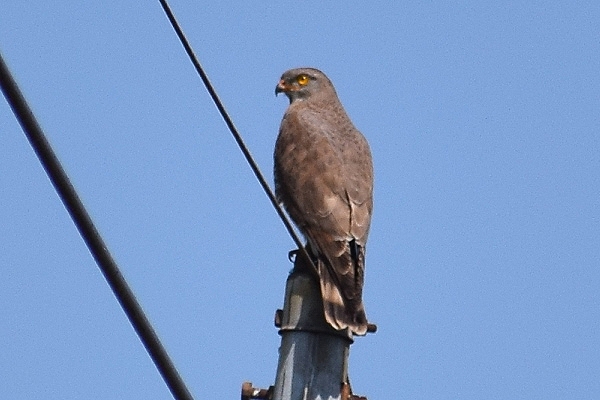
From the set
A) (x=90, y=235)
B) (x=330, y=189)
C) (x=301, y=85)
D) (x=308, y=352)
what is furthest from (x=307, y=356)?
(x=301, y=85)

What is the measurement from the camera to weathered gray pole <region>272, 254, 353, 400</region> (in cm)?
461

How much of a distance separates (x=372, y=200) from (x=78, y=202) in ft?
13.8

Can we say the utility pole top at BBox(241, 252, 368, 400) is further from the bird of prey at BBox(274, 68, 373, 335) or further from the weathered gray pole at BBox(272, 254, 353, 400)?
the bird of prey at BBox(274, 68, 373, 335)

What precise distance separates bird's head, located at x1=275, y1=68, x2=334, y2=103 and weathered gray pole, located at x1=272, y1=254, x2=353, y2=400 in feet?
15.2

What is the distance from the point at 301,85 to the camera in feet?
31.7

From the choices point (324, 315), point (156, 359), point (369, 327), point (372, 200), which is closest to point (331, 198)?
point (372, 200)

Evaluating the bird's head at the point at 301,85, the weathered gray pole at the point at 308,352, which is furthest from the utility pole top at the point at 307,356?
the bird's head at the point at 301,85

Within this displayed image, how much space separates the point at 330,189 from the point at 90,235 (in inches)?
159

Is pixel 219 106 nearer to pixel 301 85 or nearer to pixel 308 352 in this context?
pixel 308 352

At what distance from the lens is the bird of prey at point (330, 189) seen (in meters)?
6.12

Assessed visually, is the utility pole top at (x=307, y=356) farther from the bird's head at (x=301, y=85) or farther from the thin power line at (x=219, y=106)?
the bird's head at (x=301, y=85)

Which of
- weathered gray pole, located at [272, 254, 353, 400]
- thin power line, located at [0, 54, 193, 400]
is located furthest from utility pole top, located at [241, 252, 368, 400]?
thin power line, located at [0, 54, 193, 400]

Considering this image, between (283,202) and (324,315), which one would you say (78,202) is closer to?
(324,315)

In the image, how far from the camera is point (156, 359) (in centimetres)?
356
